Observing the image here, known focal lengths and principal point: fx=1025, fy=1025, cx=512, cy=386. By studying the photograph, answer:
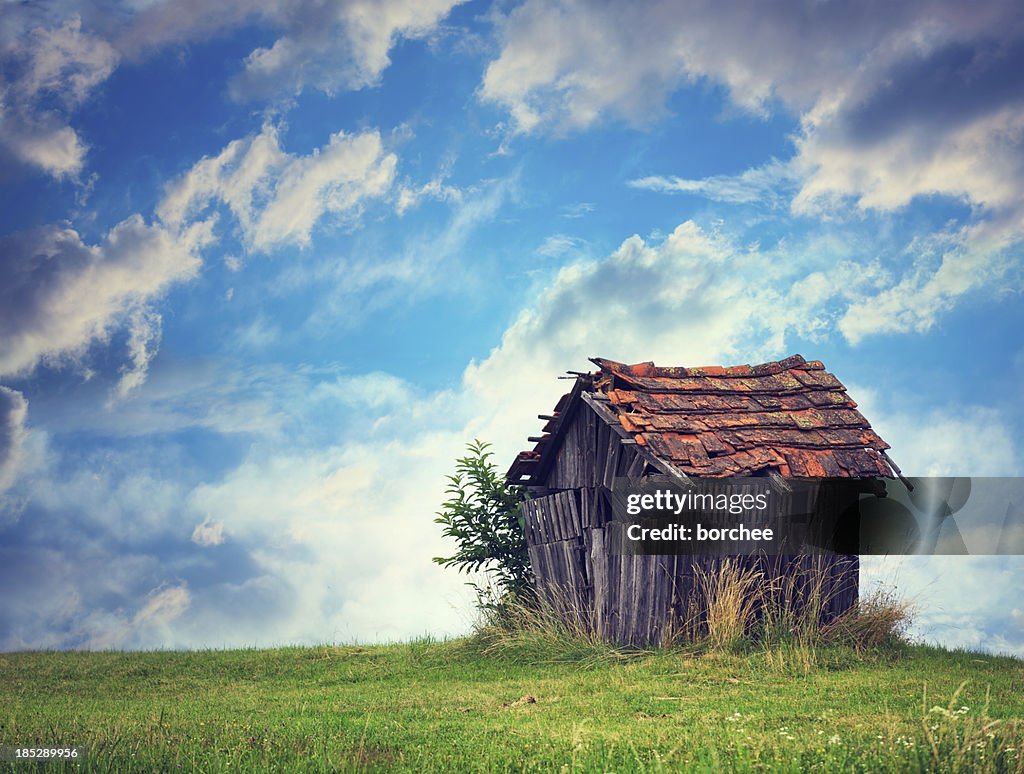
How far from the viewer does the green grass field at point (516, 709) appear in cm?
888

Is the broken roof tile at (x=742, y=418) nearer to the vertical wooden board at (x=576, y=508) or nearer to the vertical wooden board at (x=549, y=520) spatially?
the vertical wooden board at (x=549, y=520)

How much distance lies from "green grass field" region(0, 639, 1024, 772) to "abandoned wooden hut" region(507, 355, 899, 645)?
55.1 inches

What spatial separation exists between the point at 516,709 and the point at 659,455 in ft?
18.2

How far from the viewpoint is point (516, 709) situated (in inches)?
488

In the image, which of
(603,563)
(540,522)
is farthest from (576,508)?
(603,563)

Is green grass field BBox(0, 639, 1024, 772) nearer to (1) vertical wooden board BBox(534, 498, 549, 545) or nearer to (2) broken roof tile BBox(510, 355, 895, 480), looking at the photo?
(1) vertical wooden board BBox(534, 498, 549, 545)

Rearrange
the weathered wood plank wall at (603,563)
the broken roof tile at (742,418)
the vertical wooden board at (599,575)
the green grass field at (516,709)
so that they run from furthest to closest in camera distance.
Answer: the vertical wooden board at (599,575), the broken roof tile at (742,418), the weathered wood plank wall at (603,563), the green grass field at (516,709)

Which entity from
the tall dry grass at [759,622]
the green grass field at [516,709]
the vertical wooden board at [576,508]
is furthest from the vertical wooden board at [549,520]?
the green grass field at [516,709]

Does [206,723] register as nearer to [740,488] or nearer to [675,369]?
[740,488]

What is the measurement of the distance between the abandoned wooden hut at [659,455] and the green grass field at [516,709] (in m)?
1.40

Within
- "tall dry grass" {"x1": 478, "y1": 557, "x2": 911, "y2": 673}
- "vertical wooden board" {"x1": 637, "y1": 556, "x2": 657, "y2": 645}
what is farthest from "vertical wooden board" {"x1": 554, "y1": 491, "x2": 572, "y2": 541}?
"vertical wooden board" {"x1": 637, "y1": 556, "x2": 657, "y2": 645}

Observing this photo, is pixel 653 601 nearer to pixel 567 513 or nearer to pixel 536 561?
pixel 567 513

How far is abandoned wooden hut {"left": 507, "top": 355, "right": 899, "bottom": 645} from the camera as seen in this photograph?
16734mm

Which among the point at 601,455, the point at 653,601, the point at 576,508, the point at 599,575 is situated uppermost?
the point at 601,455
